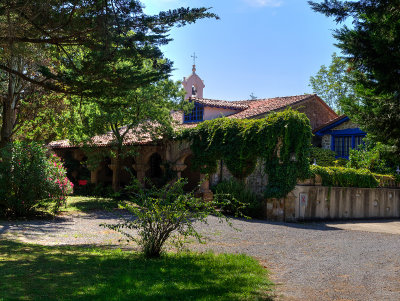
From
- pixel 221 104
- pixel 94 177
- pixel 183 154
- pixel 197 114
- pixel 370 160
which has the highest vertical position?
pixel 221 104

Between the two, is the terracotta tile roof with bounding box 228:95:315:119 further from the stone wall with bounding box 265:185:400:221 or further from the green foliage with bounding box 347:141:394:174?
the stone wall with bounding box 265:185:400:221

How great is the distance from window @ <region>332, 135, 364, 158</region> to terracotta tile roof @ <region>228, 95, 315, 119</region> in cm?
313

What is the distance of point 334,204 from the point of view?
51.7 ft

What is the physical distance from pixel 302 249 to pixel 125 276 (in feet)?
14.9

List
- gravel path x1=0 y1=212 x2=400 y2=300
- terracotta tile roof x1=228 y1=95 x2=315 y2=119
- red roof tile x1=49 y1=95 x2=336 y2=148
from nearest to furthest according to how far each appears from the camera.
Answer: gravel path x1=0 y1=212 x2=400 y2=300 < red roof tile x1=49 y1=95 x2=336 y2=148 < terracotta tile roof x1=228 y1=95 x2=315 y2=119

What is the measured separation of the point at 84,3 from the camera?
8.58m

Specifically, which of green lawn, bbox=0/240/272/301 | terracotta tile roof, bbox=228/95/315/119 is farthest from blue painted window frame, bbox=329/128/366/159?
green lawn, bbox=0/240/272/301

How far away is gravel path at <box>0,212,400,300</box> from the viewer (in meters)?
5.47

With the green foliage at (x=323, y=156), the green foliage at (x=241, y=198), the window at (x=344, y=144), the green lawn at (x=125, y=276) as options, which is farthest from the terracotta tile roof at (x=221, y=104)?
the green lawn at (x=125, y=276)

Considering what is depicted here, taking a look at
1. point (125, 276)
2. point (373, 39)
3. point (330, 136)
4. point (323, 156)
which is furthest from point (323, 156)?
point (125, 276)

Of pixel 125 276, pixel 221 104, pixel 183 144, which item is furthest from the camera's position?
pixel 221 104

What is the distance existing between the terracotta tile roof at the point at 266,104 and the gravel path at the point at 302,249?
9517 mm

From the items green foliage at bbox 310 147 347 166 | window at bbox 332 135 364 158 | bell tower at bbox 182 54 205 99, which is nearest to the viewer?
green foliage at bbox 310 147 347 166

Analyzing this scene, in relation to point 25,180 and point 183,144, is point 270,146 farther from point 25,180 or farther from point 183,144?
point 25,180
